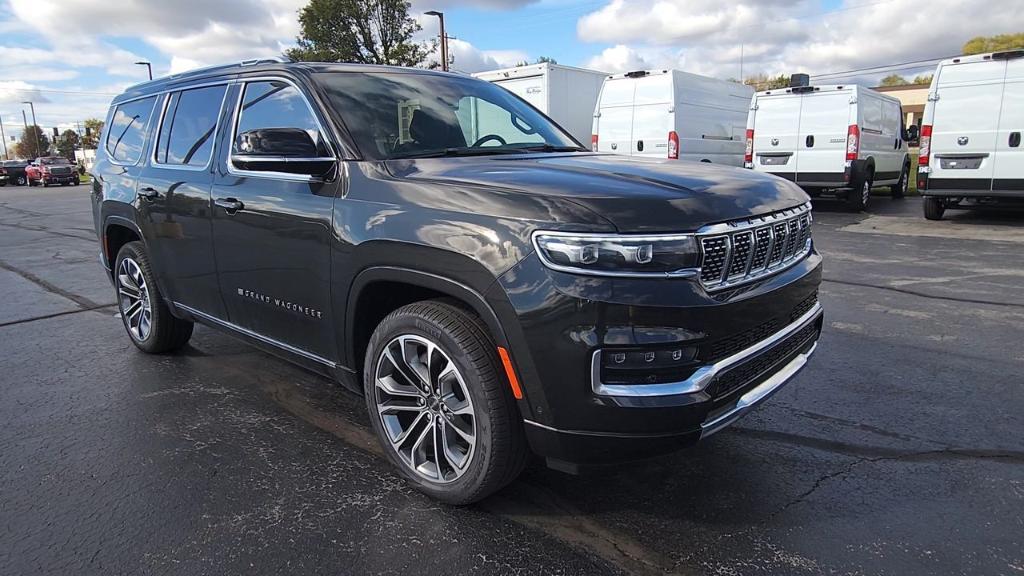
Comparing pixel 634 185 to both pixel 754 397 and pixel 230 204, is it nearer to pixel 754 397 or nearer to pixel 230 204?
pixel 754 397

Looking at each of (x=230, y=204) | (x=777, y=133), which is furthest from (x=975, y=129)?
(x=230, y=204)

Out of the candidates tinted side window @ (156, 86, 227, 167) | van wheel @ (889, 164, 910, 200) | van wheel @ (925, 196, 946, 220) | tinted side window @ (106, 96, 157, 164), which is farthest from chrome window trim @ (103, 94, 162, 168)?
van wheel @ (889, 164, 910, 200)

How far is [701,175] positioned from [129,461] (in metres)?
3.07

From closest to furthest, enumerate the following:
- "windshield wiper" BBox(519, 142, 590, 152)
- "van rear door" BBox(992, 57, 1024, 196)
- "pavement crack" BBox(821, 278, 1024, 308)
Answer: "windshield wiper" BBox(519, 142, 590, 152), "pavement crack" BBox(821, 278, 1024, 308), "van rear door" BBox(992, 57, 1024, 196)

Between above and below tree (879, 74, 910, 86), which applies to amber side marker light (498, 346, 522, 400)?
below

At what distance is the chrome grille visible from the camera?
2469 millimetres

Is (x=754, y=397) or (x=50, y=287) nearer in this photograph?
(x=754, y=397)

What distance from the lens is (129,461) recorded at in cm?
337

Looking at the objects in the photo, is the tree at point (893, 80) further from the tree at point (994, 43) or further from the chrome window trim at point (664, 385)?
the chrome window trim at point (664, 385)

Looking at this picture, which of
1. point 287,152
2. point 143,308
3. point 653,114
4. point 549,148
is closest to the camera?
point 287,152

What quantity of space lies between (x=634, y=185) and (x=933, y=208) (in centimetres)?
1209

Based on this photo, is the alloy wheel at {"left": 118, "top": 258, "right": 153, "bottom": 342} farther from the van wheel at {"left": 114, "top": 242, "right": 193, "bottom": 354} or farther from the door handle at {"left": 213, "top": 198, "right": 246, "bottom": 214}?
the door handle at {"left": 213, "top": 198, "right": 246, "bottom": 214}

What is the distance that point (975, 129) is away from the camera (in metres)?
11.0

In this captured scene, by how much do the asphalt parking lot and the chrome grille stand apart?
100 centimetres
